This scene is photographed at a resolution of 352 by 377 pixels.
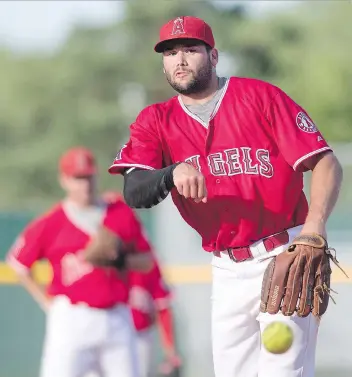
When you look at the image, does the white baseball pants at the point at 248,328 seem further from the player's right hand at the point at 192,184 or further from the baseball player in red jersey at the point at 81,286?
the baseball player in red jersey at the point at 81,286

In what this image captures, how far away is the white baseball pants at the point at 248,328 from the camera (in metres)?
3.38

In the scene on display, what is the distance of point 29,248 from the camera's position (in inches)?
214

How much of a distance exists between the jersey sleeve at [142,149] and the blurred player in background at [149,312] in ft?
7.93

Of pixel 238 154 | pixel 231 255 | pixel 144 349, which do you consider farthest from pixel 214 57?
pixel 144 349

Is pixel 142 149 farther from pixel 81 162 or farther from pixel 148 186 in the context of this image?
pixel 81 162

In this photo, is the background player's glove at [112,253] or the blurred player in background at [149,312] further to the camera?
the blurred player in background at [149,312]

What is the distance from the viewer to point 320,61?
26.0 meters

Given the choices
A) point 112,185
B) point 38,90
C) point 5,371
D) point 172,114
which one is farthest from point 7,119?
point 172,114

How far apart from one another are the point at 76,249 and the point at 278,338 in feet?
6.99

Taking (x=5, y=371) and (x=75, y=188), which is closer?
(x=75, y=188)

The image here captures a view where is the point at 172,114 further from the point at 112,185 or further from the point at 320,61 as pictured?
the point at 320,61

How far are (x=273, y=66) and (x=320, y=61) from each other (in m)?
1.24

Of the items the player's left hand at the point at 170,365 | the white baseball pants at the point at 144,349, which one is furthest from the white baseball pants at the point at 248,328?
the player's left hand at the point at 170,365

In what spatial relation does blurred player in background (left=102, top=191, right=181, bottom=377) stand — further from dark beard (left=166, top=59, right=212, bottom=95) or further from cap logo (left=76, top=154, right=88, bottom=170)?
dark beard (left=166, top=59, right=212, bottom=95)
